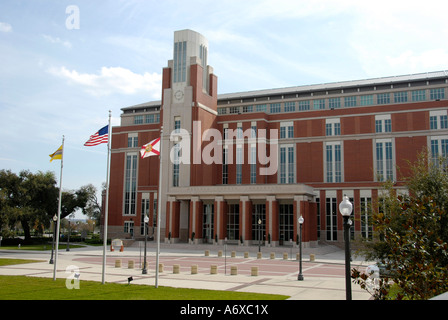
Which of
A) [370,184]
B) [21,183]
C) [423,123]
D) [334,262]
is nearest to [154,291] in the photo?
[334,262]

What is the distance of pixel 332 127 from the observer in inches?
2527

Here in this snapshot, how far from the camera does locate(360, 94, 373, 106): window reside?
214 feet

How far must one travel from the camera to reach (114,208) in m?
76.1

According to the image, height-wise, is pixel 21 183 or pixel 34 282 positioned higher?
pixel 21 183

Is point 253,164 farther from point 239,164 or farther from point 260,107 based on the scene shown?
point 260,107

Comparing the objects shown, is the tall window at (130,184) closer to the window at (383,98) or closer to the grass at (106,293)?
the window at (383,98)

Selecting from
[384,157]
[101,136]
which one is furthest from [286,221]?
[101,136]

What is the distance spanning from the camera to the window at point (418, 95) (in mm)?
62344

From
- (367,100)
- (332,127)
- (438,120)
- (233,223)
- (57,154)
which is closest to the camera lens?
(57,154)

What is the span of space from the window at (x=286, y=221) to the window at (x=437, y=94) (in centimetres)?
2754

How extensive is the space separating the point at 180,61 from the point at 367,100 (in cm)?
3220

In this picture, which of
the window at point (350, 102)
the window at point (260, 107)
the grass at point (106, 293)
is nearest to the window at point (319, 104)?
the window at point (350, 102)

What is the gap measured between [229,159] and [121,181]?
76.2 feet
